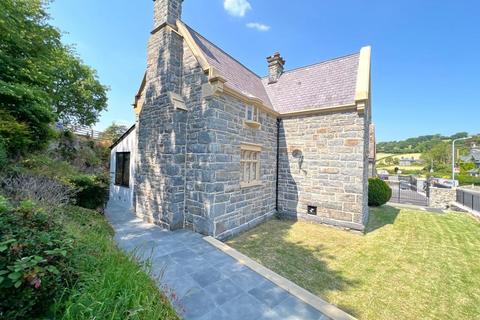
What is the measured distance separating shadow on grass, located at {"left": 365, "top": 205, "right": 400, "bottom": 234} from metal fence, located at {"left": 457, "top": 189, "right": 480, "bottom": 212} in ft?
11.5

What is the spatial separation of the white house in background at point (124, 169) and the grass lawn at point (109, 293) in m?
6.43

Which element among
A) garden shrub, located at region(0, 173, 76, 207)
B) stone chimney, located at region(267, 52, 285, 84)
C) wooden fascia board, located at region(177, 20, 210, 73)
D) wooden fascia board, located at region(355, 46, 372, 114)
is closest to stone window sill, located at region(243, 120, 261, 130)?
wooden fascia board, located at region(177, 20, 210, 73)

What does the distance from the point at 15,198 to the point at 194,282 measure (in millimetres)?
4174

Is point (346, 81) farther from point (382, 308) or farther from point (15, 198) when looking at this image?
point (15, 198)

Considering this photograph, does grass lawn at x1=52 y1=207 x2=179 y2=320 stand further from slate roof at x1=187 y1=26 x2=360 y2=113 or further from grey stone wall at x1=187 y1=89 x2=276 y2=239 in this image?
slate roof at x1=187 y1=26 x2=360 y2=113

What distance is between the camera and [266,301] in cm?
351

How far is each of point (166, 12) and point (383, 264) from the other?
1068cm

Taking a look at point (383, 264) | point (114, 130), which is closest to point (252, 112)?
point (383, 264)

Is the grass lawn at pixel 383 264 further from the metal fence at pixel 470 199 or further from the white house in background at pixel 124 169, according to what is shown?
the white house in background at pixel 124 169

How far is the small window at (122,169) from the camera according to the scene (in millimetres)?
9633

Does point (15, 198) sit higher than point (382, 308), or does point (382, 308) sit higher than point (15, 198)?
point (15, 198)

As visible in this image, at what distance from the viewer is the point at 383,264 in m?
5.51

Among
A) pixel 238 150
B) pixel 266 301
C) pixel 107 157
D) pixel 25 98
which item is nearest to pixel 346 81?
pixel 238 150

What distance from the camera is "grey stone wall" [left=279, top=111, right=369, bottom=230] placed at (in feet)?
26.0
